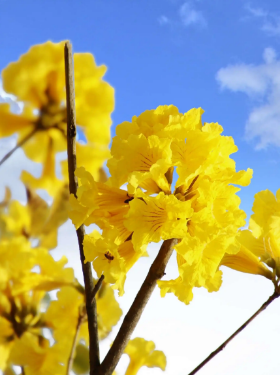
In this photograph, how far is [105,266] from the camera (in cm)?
25

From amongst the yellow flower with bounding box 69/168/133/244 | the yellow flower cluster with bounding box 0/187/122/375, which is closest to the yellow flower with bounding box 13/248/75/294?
the yellow flower cluster with bounding box 0/187/122/375

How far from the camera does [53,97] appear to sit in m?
0.47

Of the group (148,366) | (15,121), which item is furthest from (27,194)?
(148,366)

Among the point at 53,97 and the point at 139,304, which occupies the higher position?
the point at 53,97

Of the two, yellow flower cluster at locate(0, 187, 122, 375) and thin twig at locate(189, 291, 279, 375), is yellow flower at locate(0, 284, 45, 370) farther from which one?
thin twig at locate(189, 291, 279, 375)

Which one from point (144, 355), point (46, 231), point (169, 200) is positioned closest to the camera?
point (169, 200)

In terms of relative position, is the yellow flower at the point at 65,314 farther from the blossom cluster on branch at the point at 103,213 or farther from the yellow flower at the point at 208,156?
the yellow flower at the point at 208,156

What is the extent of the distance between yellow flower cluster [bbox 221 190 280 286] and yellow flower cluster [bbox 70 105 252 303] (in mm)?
53

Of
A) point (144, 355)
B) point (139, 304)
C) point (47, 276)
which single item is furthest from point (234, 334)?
point (47, 276)

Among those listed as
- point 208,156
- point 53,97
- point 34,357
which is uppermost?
point 53,97

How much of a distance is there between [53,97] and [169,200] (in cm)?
28

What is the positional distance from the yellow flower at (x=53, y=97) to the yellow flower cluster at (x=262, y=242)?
0.76 ft

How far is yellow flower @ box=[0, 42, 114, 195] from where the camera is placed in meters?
0.46

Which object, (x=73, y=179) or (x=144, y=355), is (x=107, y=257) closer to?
(x=73, y=179)
